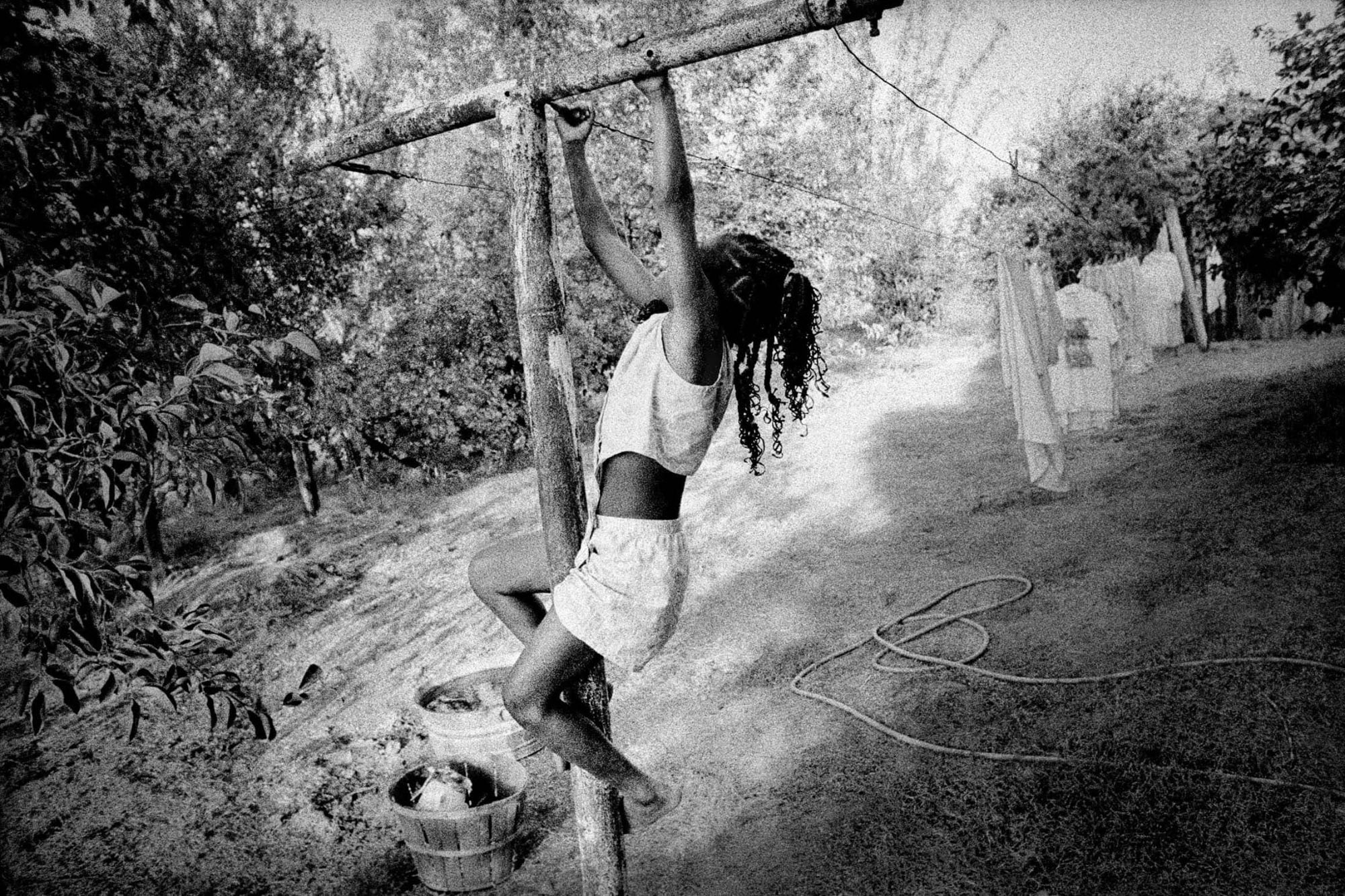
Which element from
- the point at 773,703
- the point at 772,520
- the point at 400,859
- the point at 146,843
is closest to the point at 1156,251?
the point at 772,520

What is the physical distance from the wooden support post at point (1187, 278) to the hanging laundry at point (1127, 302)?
0.74m

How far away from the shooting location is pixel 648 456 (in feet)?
6.89

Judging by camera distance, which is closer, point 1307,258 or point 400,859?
point 400,859

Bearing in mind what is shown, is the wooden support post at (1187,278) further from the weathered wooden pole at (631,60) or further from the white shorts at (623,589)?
the white shorts at (623,589)

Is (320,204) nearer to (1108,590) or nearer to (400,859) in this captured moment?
(400,859)

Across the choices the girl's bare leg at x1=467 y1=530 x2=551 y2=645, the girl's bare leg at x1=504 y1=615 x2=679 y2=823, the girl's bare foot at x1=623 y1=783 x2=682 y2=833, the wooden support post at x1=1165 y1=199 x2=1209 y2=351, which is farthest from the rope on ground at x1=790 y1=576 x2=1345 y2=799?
the wooden support post at x1=1165 y1=199 x2=1209 y2=351

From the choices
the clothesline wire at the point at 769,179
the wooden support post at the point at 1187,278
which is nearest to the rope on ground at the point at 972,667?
the clothesline wire at the point at 769,179

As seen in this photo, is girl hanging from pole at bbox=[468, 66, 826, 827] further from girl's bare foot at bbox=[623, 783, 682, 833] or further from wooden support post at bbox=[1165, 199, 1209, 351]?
wooden support post at bbox=[1165, 199, 1209, 351]

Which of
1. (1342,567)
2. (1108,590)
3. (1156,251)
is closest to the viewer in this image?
(1342,567)

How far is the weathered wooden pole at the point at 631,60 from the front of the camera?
1.88m

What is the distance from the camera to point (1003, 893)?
9.07ft

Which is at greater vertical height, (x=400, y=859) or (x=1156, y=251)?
(x=1156, y=251)

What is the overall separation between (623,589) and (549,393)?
2.05ft

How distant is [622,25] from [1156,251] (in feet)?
24.6
